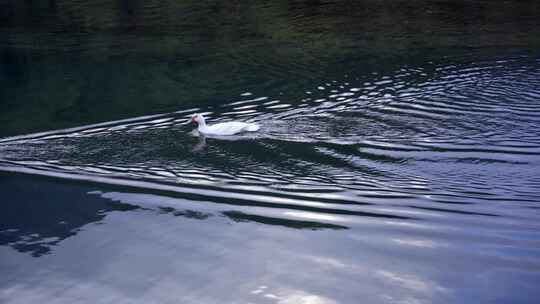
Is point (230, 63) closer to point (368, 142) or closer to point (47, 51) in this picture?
point (47, 51)

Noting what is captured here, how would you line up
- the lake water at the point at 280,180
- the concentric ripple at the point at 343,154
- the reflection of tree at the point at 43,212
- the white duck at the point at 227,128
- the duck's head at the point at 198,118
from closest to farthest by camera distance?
1. the lake water at the point at 280,180
2. the reflection of tree at the point at 43,212
3. the concentric ripple at the point at 343,154
4. the white duck at the point at 227,128
5. the duck's head at the point at 198,118

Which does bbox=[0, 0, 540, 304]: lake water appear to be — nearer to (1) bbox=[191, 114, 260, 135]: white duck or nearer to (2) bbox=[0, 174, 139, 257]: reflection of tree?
(2) bbox=[0, 174, 139, 257]: reflection of tree

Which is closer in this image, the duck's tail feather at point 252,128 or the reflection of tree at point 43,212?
the reflection of tree at point 43,212

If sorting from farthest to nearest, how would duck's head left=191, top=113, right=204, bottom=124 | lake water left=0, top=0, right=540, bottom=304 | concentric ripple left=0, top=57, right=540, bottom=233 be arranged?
duck's head left=191, top=113, right=204, bottom=124
concentric ripple left=0, top=57, right=540, bottom=233
lake water left=0, top=0, right=540, bottom=304

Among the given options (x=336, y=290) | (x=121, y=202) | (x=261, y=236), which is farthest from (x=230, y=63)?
(x=336, y=290)

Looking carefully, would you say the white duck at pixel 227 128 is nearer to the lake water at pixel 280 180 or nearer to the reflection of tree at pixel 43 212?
the lake water at pixel 280 180

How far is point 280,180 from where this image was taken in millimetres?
14375

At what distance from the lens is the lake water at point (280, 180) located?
1105 centimetres

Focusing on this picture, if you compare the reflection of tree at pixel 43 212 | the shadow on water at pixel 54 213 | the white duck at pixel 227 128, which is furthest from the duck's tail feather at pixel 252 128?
the reflection of tree at pixel 43 212

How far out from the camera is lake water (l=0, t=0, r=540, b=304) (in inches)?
435

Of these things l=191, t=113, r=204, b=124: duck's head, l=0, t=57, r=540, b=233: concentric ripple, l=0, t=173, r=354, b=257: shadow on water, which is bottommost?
l=0, t=173, r=354, b=257: shadow on water

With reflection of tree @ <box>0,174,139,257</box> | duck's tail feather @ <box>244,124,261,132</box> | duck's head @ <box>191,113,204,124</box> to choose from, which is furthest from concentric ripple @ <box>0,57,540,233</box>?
reflection of tree @ <box>0,174,139,257</box>

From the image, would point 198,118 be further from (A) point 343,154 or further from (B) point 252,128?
(A) point 343,154

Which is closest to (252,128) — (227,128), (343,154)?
(227,128)
